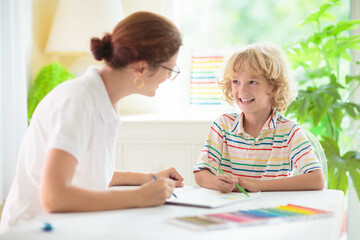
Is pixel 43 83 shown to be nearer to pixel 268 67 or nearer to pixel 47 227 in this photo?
pixel 268 67

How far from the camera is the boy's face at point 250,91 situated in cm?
185

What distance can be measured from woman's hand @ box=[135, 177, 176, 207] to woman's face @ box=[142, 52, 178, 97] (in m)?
0.31

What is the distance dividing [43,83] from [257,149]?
56.7 inches

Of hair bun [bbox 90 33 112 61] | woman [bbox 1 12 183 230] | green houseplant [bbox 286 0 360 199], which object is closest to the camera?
woman [bbox 1 12 183 230]

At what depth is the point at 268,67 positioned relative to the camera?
6.07 ft

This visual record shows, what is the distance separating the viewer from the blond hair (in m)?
1.84

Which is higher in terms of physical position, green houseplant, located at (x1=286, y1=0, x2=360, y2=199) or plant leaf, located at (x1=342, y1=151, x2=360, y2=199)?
green houseplant, located at (x1=286, y1=0, x2=360, y2=199)

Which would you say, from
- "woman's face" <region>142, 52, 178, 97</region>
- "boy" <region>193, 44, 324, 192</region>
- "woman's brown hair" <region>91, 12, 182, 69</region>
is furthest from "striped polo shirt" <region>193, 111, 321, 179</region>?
"woman's brown hair" <region>91, 12, 182, 69</region>

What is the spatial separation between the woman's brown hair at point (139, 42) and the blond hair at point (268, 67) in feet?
1.78

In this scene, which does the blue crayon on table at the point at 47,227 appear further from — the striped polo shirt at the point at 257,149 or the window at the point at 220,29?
the window at the point at 220,29

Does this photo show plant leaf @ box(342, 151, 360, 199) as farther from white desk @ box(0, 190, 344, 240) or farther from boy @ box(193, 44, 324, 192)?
white desk @ box(0, 190, 344, 240)

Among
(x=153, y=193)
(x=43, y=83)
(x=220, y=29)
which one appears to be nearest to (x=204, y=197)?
(x=153, y=193)

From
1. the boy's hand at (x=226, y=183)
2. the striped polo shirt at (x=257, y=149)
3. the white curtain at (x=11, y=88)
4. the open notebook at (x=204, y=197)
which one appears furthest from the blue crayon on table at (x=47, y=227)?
the white curtain at (x=11, y=88)

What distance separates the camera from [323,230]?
3.57 ft
